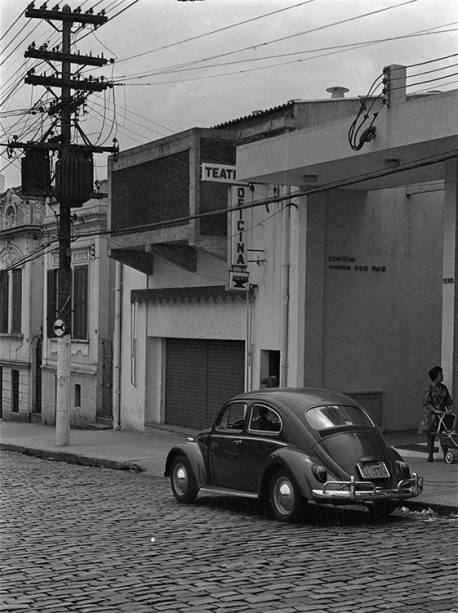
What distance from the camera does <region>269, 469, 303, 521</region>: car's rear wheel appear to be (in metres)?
11.6

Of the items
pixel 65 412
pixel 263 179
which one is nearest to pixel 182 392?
pixel 65 412

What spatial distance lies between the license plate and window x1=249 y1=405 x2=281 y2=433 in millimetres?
1263

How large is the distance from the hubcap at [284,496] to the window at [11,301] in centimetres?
2833

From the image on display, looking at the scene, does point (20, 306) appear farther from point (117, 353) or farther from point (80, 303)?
point (117, 353)

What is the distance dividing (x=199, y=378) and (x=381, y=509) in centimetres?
1390

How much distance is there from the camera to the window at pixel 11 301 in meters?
39.1

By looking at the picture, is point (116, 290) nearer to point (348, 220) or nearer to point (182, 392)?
point (182, 392)

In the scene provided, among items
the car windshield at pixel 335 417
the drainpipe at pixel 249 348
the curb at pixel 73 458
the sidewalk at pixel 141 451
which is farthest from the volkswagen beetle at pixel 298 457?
the drainpipe at pixel 249 348

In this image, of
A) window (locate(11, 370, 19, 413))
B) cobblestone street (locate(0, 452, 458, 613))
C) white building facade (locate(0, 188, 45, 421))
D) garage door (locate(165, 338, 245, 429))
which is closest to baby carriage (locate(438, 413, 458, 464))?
cobblestone street (locate(0, 452, 458, 613))

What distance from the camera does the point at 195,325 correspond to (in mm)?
25656

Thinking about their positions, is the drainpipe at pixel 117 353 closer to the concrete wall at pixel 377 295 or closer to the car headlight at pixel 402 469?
the concrete wall at pixel 377 295

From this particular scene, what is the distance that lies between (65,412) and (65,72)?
8.35 meters

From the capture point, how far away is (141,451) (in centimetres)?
2283

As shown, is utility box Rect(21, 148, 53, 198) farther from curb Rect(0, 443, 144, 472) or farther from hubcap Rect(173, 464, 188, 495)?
hubcap Rect(173, 464, 188, 495)
